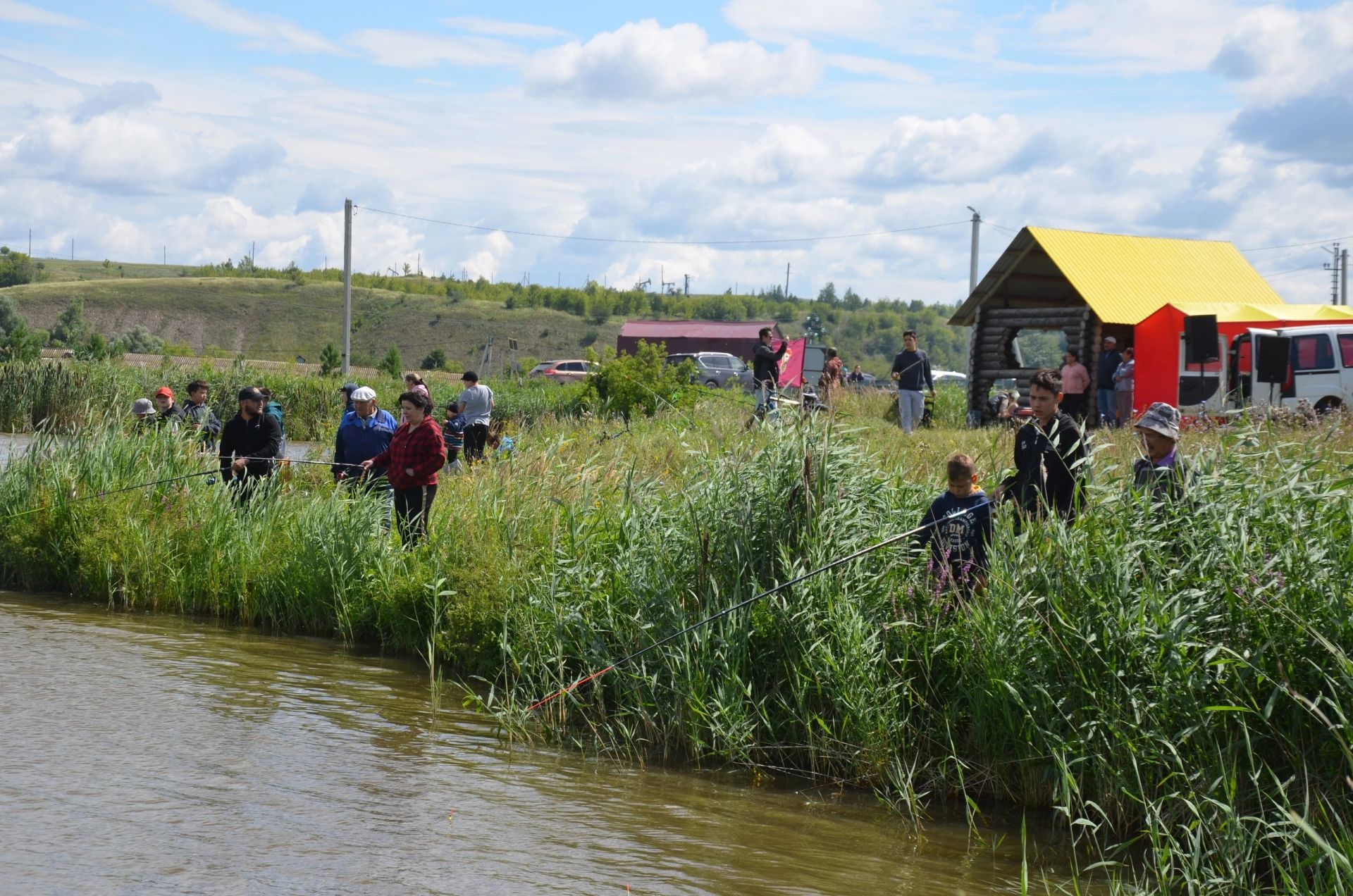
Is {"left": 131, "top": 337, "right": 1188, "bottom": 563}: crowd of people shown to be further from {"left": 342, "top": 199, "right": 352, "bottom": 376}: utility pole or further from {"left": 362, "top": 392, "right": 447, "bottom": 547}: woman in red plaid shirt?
{"left": 342, "top": 199, "right": 352, "bottom": 376}: utility pole

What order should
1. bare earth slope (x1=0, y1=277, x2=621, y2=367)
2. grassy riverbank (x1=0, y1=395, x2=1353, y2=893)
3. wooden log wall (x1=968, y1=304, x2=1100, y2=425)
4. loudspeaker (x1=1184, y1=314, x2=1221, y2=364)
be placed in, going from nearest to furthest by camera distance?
grassy riverbank (x1=0, y1=395, x2=1353, y2=893) < loudspeaker (x1=1184, y1=314, x2=1221, y2=364) < wooden log wall (x1=968, y1=304, x2=1100, y2=425) < bare earth slope (x1=0, y1=277, x2=621, y2=367)

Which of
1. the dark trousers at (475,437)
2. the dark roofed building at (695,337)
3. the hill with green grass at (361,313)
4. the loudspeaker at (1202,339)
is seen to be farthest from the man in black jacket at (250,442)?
the hill with green grass at (361,313)

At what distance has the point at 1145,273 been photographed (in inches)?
1021

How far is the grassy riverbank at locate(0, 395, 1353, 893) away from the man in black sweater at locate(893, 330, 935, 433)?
9.12m

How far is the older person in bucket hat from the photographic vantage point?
6.59m

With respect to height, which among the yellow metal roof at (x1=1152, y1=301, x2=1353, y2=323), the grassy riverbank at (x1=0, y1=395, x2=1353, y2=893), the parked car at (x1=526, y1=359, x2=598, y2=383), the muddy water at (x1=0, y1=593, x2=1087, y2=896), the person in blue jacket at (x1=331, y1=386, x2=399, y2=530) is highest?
the yellow metal roof at (x1=1152, y1=301, x2=1353, y2=323)

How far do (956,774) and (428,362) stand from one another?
6776cm

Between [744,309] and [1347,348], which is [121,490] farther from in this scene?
[744,309]

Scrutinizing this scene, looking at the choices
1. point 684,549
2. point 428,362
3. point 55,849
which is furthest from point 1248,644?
point 428,362

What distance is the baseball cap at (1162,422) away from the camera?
6758 mm

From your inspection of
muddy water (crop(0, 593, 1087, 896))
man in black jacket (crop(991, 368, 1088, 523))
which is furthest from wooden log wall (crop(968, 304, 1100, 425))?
muddy water (crop(0, 593, 1087, 896))

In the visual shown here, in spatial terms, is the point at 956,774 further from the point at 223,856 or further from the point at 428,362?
the point at 428,362

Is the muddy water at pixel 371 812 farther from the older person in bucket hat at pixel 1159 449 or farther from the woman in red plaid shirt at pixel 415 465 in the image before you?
the woman in red plaid shirt at pixel 415 465

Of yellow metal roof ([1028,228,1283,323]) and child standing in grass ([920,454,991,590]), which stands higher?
yellow metal roof ([1028,228,1283,323])
